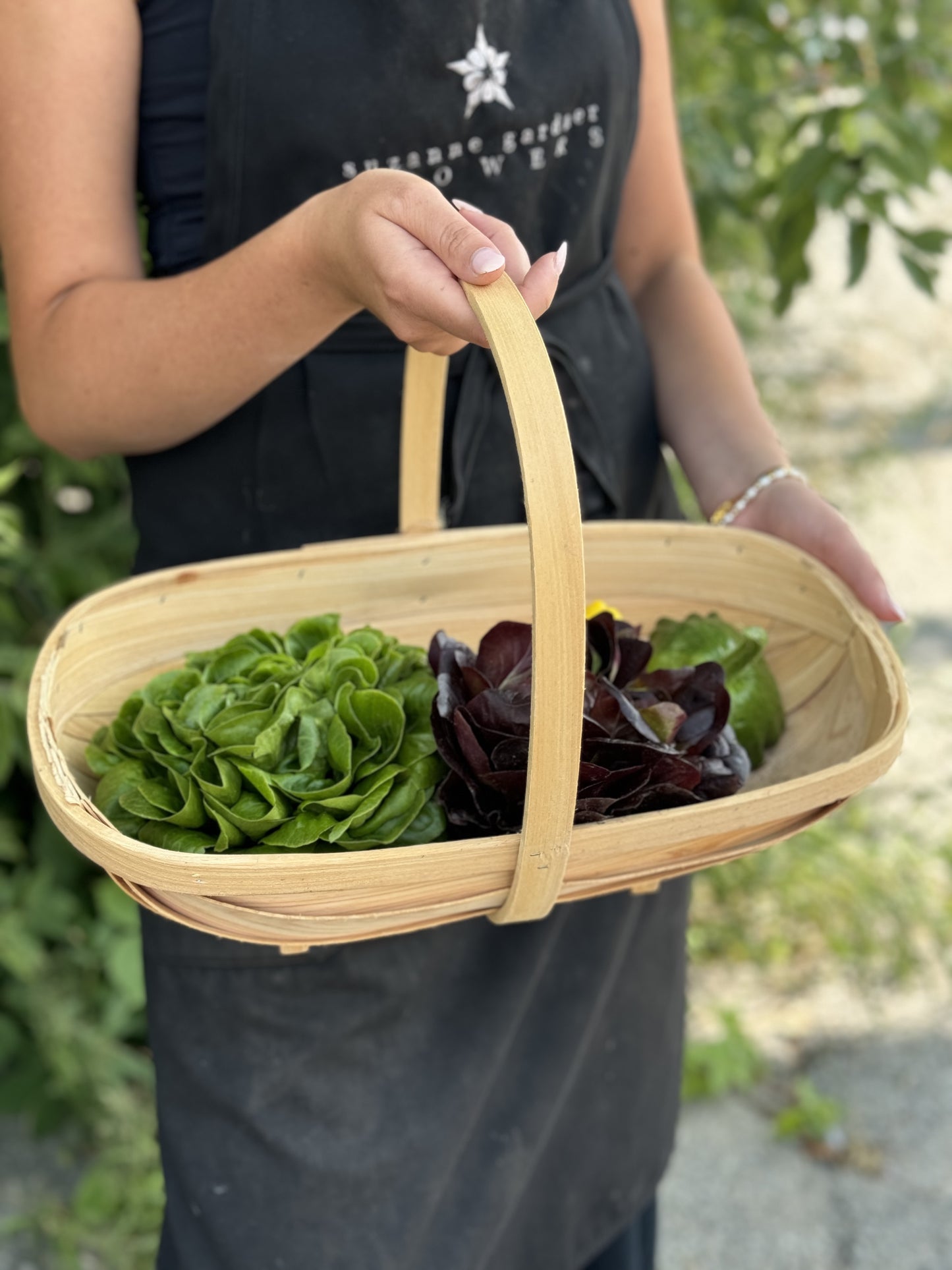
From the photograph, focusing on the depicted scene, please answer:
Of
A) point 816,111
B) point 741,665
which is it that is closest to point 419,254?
point 741,665

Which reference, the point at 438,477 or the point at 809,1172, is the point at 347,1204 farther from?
the point at 809,1172

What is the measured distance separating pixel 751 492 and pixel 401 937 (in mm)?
554

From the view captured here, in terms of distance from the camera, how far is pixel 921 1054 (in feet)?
7.35

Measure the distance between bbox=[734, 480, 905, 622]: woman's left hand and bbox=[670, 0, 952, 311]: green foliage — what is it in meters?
0.71

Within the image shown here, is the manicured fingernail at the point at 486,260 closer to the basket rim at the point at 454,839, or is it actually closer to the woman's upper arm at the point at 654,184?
the basket rim at the point at 454,839

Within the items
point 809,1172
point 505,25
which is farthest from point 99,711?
point 809,1172

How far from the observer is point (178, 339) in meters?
0.94

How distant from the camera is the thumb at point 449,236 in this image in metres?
0.72

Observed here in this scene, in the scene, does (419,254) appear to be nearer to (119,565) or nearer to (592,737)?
(592,737)

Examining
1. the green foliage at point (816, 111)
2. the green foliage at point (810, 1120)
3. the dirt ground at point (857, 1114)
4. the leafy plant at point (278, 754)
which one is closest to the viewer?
the leafy plant at point (278, 754)

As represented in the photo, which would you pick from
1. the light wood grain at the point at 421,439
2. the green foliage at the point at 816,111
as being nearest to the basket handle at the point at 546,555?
the light wood grain at the point at 421,439

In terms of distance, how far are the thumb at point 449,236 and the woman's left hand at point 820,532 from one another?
0.51m

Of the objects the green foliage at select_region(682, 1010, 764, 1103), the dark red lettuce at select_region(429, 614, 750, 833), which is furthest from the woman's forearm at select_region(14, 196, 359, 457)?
the green foliage at select_region(682, 1010, 764, 1103)

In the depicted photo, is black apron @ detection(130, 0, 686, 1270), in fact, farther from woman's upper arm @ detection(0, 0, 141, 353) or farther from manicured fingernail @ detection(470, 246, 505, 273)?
manicured fingernail @ detection(470, 246, 505, 273)
